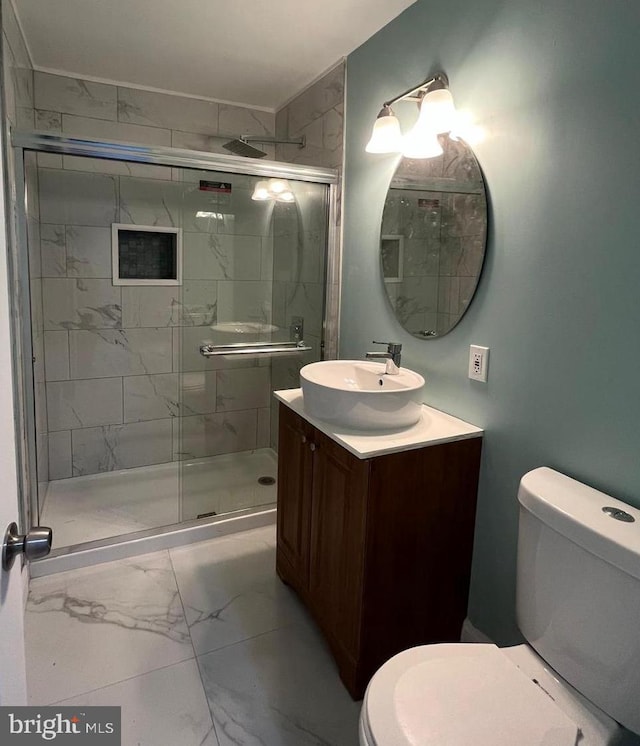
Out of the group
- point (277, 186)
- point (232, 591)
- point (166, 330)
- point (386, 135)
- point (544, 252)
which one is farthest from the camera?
point (166, 330)

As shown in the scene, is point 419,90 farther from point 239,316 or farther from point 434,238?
point 239,316

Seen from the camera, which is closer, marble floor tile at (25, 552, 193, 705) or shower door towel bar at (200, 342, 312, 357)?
marble floor tile at (25, 552, 193, 705)

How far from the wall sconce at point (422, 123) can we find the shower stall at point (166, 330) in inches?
23.3

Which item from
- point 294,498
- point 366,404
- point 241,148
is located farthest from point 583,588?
point 241,148

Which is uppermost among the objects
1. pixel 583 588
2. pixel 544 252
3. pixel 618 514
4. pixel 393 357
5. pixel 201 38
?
pixel 201 38

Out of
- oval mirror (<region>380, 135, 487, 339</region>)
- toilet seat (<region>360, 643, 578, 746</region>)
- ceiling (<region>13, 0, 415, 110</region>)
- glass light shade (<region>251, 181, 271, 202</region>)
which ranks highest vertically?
ceiling (<region>13, 0, 415, 110</region>)

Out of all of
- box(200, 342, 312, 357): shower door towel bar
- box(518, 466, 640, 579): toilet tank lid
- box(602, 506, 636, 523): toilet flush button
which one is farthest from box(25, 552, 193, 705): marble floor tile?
box(602, 506, 636, 523): toilet flush button

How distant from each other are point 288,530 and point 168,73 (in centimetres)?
238

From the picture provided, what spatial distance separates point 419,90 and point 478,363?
103cm

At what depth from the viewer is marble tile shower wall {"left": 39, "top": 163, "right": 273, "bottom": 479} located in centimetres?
264

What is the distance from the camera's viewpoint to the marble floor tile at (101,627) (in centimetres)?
164

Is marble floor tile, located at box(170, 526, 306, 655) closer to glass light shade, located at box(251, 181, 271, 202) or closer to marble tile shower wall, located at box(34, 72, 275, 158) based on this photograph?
glass light shade, located at box(251, 181, 271, 202)

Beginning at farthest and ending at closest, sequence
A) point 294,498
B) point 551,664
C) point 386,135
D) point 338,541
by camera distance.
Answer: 1. point 294,498
2. point 386,135
3. point 338,541
4. point 551,664

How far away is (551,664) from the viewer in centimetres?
118
